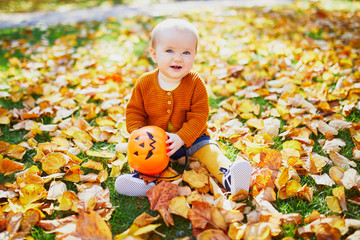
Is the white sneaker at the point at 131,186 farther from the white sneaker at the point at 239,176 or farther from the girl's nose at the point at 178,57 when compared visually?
the girl's nose at the point at 178,57

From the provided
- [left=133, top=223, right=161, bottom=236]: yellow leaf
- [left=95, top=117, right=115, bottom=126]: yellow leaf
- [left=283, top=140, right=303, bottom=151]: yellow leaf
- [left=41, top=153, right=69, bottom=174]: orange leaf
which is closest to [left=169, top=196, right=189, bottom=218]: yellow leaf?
[left=133, top=223, right=161, bottom=236]: yellow leaf

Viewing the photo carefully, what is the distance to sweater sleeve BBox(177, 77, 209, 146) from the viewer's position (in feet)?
6.57

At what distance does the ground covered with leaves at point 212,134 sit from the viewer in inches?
62.3

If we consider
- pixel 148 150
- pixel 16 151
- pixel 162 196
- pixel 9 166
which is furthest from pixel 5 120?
pixel 162 196

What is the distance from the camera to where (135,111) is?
2123mm

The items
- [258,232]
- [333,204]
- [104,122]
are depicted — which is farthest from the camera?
[104,122]

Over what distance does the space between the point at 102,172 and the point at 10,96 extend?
5.72ft

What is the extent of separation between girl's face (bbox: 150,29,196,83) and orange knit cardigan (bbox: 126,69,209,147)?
150 millimetres

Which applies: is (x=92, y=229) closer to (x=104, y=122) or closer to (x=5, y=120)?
(x=104, y=122)

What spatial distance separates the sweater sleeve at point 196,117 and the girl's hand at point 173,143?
4 centimetres

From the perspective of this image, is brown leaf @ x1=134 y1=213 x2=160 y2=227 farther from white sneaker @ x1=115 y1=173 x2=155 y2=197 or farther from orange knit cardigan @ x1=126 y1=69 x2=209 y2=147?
orange knit cardigan @ x1=126 y1=69 x2=209 y2=147

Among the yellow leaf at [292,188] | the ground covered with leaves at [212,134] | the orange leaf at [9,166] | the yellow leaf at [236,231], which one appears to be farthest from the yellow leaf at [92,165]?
the yellow leaf at [292,188]

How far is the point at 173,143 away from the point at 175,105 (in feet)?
0.95

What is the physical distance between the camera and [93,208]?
5.49 feet
